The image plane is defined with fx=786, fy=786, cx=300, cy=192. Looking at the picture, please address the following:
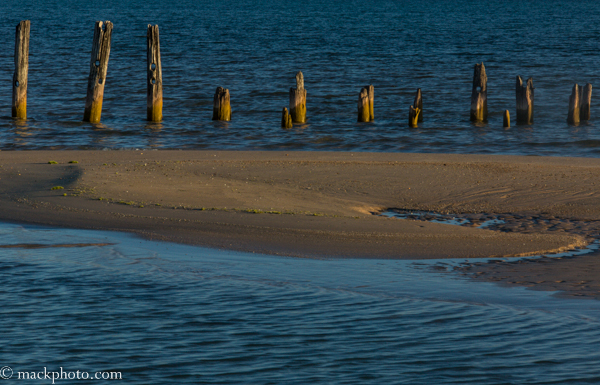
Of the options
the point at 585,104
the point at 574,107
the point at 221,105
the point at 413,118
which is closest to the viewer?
the point at 413,118

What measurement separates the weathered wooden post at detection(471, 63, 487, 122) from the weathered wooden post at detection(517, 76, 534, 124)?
3.07ft

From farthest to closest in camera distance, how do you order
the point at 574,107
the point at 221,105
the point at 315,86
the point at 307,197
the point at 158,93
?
1. the point at 315,86
2. the point at 221,105
3. the point at 158,93
4. the point at 574,107
5. the point at 307,197

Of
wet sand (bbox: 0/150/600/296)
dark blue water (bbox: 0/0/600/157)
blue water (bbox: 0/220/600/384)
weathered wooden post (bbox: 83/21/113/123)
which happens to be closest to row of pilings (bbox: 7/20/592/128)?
weathered wooden post (bbox: 83/21/113/123)

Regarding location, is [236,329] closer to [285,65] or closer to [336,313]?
[336,313]

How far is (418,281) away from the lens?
6293 millimetres

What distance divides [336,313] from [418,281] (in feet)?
3.70

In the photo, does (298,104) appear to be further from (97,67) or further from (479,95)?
(97,67)

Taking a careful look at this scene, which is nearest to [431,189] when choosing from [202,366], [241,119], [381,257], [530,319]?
[381,257]

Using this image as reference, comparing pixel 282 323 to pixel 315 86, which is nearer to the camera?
pixel 282 323

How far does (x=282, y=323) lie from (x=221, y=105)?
17.6 meters

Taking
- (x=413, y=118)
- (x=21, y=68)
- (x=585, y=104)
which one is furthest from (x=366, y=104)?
(x=21, y=68)

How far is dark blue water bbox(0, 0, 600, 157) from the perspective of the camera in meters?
19.2

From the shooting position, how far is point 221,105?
22328mm

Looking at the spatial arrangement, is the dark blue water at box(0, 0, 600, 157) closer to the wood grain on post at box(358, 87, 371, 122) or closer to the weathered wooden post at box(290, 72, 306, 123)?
the wood grain on post at box(358, 87, 371, 122)
